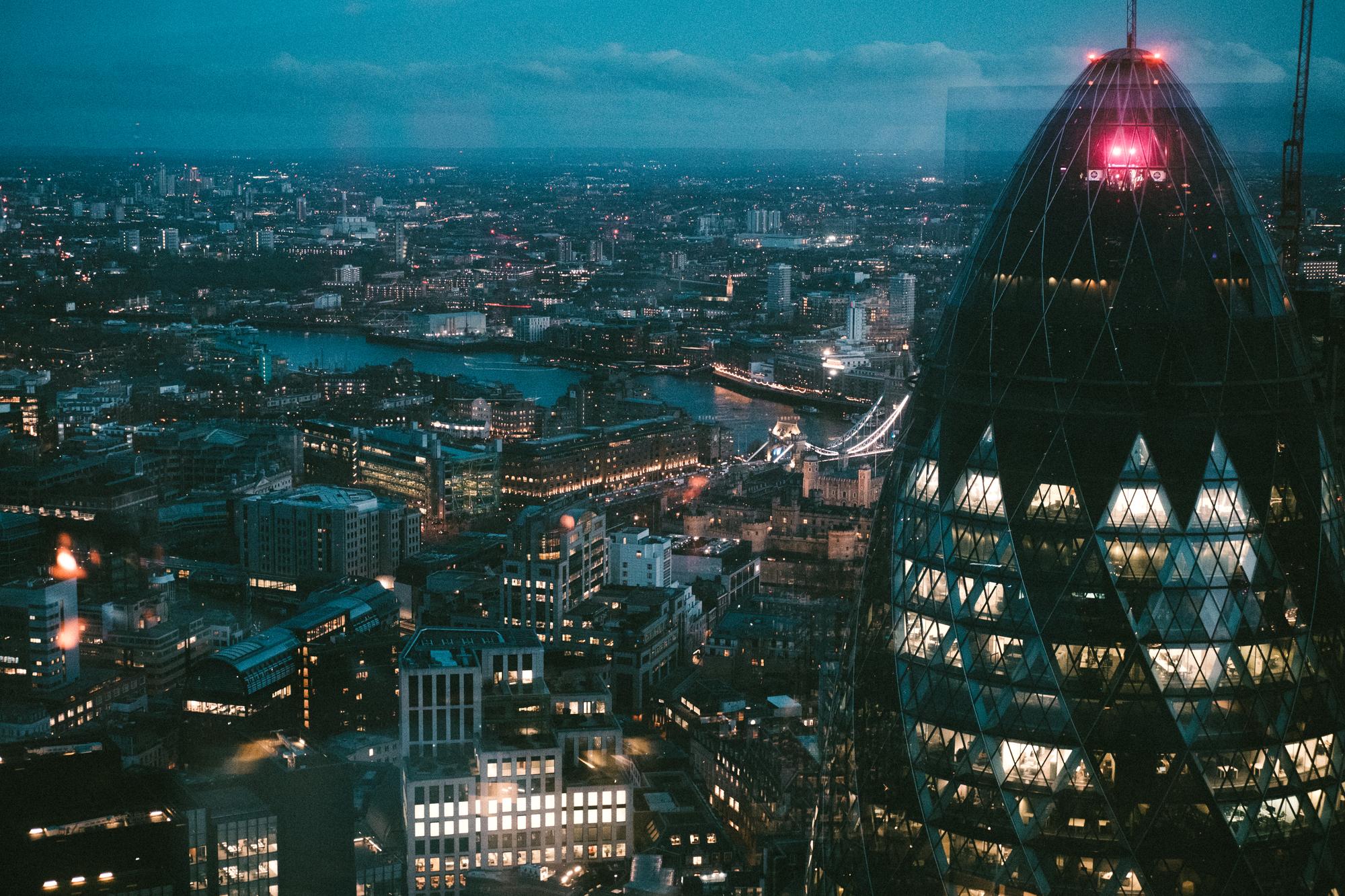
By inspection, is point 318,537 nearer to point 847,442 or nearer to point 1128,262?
point 847,442

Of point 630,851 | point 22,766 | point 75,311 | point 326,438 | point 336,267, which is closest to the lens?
point 22,766

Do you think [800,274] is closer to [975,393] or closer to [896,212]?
[896,212]

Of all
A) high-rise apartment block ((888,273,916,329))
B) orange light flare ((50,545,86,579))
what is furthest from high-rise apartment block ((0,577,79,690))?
high-rise apartment block ((888,273,916,329))

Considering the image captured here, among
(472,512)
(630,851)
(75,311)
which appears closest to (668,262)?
(75,311)

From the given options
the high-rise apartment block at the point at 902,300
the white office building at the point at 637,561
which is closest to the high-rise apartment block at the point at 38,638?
the white office building at the point at 637,561

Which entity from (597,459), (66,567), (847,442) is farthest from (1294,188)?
(597,459)

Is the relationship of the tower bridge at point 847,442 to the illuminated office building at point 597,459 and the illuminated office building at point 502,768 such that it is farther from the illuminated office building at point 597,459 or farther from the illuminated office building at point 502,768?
the illuminated office building at point 502,768
